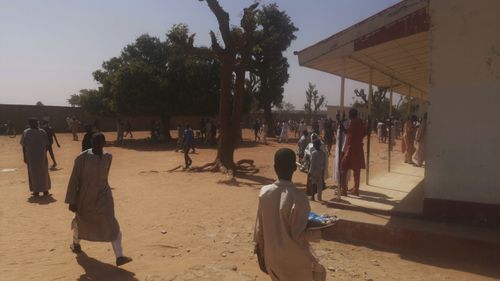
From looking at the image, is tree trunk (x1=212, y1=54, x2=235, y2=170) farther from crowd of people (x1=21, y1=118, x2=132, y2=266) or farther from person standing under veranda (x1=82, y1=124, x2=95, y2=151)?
crowd of people (x1=21, y1=118, x2=132, y2=266)

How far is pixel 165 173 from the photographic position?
14133 millimetres

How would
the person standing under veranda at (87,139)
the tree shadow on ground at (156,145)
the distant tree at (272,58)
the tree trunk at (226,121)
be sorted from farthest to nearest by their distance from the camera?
the distant tree at (272,58) → the tree shadow on ground at (156,145) → the tree trunk at (226,121) → the person standing under veranda at (87,139)

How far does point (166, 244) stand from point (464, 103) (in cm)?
450

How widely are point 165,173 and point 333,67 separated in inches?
297

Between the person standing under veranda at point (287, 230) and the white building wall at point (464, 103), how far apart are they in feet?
11.8

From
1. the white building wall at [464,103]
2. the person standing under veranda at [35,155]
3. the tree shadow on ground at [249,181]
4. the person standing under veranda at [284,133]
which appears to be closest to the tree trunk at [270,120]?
the person standing under veranda at [284,133]

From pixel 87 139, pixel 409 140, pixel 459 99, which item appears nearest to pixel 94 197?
pixel 87 139

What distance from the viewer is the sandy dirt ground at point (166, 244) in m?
→ 4.98

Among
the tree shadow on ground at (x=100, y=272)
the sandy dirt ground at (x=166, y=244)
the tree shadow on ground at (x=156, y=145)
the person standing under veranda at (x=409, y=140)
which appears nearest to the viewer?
the tree shadow on ground at (x=100, y=272)

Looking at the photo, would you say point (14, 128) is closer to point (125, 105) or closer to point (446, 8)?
point (125, 105)

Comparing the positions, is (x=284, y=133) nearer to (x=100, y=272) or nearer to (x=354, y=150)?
(x=354, y=150)

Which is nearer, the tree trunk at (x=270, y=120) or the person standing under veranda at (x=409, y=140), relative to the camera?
→ the person standing under veranda at (x=409, y=140)

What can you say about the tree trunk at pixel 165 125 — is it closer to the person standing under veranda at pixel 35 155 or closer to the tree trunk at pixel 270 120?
the tree trunk at pixel 270 120

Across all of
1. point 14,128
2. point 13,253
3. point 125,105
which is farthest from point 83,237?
point 14,128
